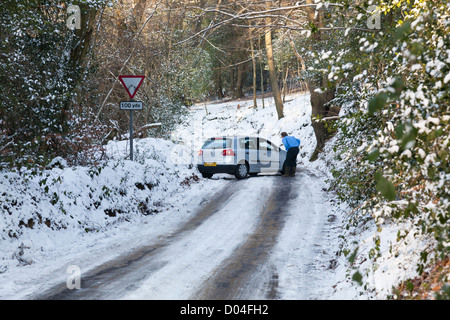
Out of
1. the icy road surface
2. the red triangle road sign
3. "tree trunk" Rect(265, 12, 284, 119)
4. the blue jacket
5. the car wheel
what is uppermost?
"tree trunk" Rect(265, 12, 284, 119)

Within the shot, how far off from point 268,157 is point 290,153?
3.56 ft

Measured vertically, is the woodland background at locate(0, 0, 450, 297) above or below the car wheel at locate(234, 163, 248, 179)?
above

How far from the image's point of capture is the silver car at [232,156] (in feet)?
55.9

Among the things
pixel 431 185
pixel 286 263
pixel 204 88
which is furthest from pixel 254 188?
pixel 204 88

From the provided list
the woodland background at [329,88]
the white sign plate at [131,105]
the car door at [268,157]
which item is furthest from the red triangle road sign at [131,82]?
the car door at [268,157]

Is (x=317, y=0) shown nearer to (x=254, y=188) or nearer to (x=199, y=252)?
(x=199, y=252)

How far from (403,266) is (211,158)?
12149mm

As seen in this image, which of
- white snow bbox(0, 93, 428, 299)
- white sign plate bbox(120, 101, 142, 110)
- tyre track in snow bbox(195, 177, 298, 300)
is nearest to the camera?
tyre track in snow bbox(195, 177, 298, 300)

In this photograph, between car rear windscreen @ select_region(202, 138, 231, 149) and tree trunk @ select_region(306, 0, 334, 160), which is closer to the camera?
car rear windscreen @ select_region(202, 138, 231, 149)

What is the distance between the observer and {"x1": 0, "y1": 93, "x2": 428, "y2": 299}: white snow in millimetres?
6070

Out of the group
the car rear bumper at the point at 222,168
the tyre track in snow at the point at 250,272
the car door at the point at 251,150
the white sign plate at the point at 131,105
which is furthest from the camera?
the car door at the point at 251,150

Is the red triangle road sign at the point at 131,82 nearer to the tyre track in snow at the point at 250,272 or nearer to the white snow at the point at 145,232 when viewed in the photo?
the white snow at the point at 145,232

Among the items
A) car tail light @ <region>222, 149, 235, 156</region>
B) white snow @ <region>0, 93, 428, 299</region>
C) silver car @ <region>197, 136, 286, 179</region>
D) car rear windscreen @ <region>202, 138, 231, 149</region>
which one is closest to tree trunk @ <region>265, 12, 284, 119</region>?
silver car @ <region>197, 136, 286, 179</region>

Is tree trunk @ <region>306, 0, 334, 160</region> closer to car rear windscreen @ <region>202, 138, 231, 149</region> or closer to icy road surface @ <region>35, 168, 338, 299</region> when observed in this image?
car rear windscreen @ <region>202, 138, 231, 149</region>
